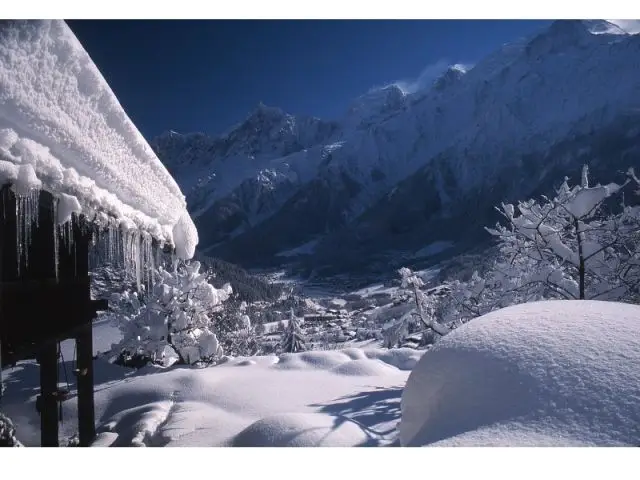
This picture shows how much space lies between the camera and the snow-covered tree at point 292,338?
19.4 metres

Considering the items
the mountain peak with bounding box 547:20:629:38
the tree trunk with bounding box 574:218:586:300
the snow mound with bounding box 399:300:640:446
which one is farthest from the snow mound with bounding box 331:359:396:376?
the mountain peak with bounding box 547:20:629:38

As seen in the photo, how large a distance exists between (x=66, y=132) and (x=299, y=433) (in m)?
2.35

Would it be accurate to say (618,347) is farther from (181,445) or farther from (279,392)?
(279,392)

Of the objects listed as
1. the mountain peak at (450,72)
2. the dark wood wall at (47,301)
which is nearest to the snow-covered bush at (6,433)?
the dark wood wall at (47,301)

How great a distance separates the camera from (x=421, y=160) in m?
99.4

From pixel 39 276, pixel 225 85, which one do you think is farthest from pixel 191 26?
pixel 39 276

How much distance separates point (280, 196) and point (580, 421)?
286 feet

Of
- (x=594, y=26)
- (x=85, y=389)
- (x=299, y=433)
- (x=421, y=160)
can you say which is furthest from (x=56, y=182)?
(x=421, y=160)

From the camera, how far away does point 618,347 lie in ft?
7.04

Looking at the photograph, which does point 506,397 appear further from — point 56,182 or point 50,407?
point 50,407

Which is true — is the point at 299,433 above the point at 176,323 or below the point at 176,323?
above

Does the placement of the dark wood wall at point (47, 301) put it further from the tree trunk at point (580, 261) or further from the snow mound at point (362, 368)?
the tree trunk at point (580, 261)

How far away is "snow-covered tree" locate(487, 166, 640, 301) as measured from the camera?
13.8 feet
